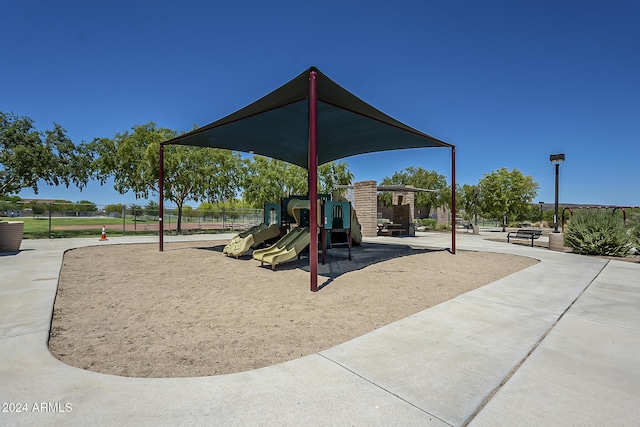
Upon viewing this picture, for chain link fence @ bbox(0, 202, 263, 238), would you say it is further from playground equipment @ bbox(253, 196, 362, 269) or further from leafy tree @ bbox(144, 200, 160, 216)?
playground equipment @ bbox(253, 196, 362, 269)

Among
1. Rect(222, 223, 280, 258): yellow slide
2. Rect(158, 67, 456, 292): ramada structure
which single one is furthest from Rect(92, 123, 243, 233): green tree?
Rect(222, 223, 280, 258): yellow slide

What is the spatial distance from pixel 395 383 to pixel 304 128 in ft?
30.3

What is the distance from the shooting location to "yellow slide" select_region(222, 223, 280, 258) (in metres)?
9.75

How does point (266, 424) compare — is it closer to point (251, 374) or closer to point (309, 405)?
point (309, 405)

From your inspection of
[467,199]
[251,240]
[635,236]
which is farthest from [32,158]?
[467,199]

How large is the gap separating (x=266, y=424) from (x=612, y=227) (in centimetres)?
1400

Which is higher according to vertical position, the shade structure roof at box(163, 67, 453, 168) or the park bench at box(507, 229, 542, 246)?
the shade structure roof at box(163, 67, 453, 168)

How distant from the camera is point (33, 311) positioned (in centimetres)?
423

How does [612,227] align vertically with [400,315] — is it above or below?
above

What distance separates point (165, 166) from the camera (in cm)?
1941

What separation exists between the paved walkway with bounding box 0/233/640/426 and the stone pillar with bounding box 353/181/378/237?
44.9 feet

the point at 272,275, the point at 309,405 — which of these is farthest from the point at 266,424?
the point at 272,275

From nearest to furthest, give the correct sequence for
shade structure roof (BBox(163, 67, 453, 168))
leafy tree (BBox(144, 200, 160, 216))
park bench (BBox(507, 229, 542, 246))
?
1. shade structure roof (BBox(163, 67, 453, 168))
2. park bench (BBox(507, 229, 542, 246))
3. leafy tree (BBox(144, 200, 160, 216))

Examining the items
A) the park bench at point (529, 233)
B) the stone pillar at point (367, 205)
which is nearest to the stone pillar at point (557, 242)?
the park bench at point (529, 233)
